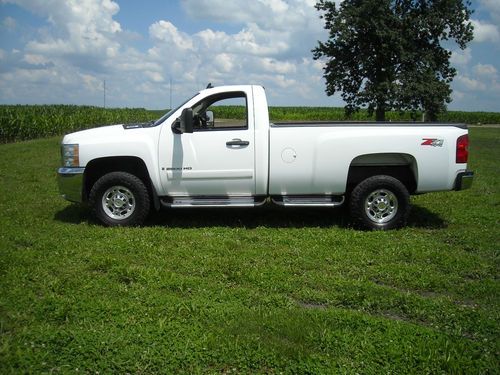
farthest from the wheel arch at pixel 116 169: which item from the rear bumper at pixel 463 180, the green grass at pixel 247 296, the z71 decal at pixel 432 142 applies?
the rear bumper at pixel 463 180

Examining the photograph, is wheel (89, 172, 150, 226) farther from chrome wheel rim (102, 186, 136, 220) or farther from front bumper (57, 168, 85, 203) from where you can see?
front bumper (57, 168, 85, 203)

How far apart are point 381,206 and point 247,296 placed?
322 centimetres

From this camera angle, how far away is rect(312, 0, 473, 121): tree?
28266mm

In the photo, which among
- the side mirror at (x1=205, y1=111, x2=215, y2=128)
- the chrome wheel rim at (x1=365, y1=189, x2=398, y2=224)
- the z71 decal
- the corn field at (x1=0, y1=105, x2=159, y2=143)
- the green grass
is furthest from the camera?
the corn field at (x1=0, y1=105, x2=159, y2=143)

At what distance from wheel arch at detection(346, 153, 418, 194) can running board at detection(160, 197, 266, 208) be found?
1.42 metres

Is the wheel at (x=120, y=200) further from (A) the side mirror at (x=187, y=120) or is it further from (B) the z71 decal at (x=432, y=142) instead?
(B) the z71 decal at (x=432, y=142)

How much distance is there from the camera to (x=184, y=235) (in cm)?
648

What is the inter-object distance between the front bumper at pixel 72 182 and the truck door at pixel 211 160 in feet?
3.94

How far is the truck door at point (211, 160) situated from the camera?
21.9 ft

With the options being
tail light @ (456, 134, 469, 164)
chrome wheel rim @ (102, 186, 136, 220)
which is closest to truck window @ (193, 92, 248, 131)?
chrome wheel rim @ (102, 186, 136, 220)

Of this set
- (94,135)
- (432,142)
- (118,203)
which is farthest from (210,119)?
(432,142)

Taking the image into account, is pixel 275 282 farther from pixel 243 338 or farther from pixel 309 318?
pixel 243 338

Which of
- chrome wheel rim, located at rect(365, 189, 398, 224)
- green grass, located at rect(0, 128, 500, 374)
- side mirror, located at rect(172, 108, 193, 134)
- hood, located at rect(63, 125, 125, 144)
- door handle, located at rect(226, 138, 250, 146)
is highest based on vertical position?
side mirror, located at rect(172, 108, 193, 134)

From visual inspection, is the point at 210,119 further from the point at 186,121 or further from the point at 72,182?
the point at 72,182
